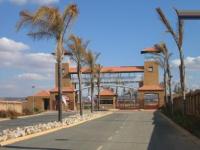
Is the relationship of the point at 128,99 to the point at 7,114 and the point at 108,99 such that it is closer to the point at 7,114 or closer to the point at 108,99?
the point at 108,99

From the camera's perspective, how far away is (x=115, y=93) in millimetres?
109125

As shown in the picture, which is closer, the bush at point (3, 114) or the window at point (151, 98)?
the bush at point (3, 114)

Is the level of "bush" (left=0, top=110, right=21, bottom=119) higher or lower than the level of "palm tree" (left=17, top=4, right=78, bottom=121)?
lower

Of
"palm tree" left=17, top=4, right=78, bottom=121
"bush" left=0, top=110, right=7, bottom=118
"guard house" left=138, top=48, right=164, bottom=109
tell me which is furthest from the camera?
"guard house" left=138, top=48, right=164, bottom=109

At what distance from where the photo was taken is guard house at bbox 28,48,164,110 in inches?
4075

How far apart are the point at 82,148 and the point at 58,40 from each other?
20150mm

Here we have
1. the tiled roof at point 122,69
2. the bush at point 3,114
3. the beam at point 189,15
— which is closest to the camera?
the beam at point 189,15

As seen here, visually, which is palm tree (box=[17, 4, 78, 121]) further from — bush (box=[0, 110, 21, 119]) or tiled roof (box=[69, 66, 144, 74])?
tiled roof (box=[69, 66, 144, 74])

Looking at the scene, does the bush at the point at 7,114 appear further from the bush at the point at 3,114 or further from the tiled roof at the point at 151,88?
the tiled roof at the point at 151,88

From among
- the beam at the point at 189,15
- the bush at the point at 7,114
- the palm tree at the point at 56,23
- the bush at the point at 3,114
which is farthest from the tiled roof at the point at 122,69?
the beam at the point at 189,15

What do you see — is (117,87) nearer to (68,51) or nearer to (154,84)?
(154,84)

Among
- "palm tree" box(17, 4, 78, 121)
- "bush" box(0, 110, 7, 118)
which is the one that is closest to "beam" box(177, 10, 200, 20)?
"palm tree" box(17, 4, 78, 121)

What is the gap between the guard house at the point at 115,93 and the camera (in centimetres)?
10350

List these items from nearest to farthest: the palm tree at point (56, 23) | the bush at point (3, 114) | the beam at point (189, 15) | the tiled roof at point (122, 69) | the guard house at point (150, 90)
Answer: the beam at point (189, 15) < the palm tree at point (56, 23) < the bush at point (3, 114) < the guard house at point (150, 90) < the tiled roof at point (122, 69)
